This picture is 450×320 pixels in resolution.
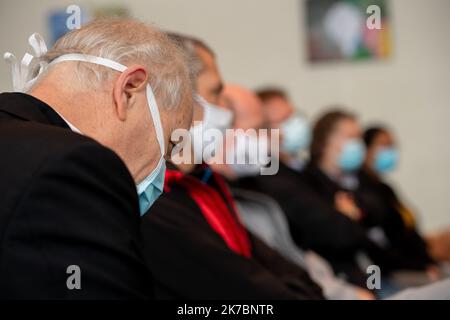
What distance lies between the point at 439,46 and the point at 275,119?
7.56ft

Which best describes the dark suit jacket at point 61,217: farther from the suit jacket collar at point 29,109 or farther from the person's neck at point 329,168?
the person's neck at point 329,168

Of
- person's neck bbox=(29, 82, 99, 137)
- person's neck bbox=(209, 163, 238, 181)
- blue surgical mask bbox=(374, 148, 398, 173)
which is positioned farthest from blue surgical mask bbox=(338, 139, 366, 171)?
person's neck bbox=(29, 82, 99, 137)

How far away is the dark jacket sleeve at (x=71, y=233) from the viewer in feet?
3.18

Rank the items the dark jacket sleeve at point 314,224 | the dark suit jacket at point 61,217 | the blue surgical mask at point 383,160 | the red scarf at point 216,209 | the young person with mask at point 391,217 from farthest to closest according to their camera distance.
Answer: the blue surgical mask at point 383,160 < the young person with mask at point 391,217 < the dark jacket sleeve at point 314,224 < the red scarf at point 216,209 < the dark suit jacket at point 61,217

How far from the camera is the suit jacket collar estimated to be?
1.13 meters

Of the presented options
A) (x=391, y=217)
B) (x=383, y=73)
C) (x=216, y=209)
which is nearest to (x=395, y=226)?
(x=391, y=217)

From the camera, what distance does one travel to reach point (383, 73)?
19.3ft

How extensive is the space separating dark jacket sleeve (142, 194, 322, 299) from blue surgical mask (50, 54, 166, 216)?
0.32m

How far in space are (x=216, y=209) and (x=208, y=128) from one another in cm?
31

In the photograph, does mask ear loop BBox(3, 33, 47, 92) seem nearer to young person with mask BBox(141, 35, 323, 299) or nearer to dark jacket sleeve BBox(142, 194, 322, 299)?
young person with mask BBox(141, 35, 323, 299)

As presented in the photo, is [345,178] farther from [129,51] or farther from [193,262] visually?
[129,51]

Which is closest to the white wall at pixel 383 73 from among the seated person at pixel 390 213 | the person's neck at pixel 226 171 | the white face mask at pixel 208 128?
the seated person at pixel 390 213
